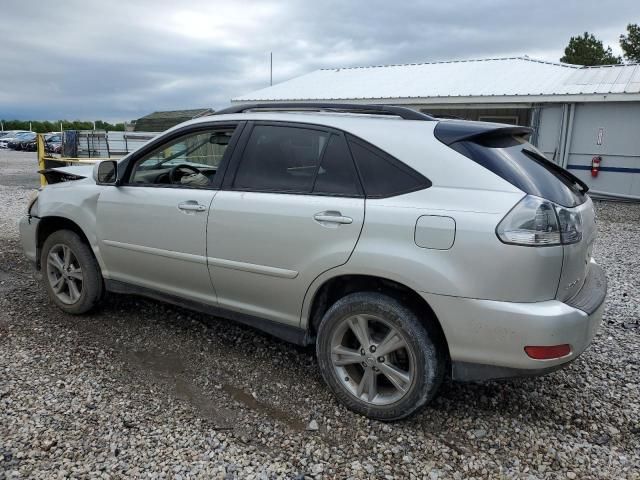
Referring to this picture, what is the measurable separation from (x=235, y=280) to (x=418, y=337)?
49.9 inches

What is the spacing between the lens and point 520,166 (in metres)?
2.74

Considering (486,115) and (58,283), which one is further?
(486,115)

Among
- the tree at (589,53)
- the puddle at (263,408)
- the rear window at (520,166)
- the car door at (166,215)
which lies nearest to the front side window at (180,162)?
the car door at (166,215)

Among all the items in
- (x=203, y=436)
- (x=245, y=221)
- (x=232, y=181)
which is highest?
(x=232, y=181)

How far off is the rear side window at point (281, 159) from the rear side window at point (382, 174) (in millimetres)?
288

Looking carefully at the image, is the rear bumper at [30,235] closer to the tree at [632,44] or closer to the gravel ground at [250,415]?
the gravel ground at [250,415]

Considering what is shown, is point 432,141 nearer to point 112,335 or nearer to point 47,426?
point 47,426

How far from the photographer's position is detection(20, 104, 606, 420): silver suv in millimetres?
2502

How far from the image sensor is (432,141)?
279cm

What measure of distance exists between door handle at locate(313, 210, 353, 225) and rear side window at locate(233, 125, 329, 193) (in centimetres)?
22

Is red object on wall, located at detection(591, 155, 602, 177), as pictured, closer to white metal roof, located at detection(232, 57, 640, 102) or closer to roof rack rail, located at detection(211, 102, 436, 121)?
white metal roof, located at detection(232, 57, 640, 102)

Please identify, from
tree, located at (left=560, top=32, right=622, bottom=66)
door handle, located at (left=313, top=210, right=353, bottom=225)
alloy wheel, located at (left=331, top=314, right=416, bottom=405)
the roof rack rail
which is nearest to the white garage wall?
the roof rack rail

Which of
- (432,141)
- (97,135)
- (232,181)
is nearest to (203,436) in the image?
(232,181)

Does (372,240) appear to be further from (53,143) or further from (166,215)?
(53,143)
